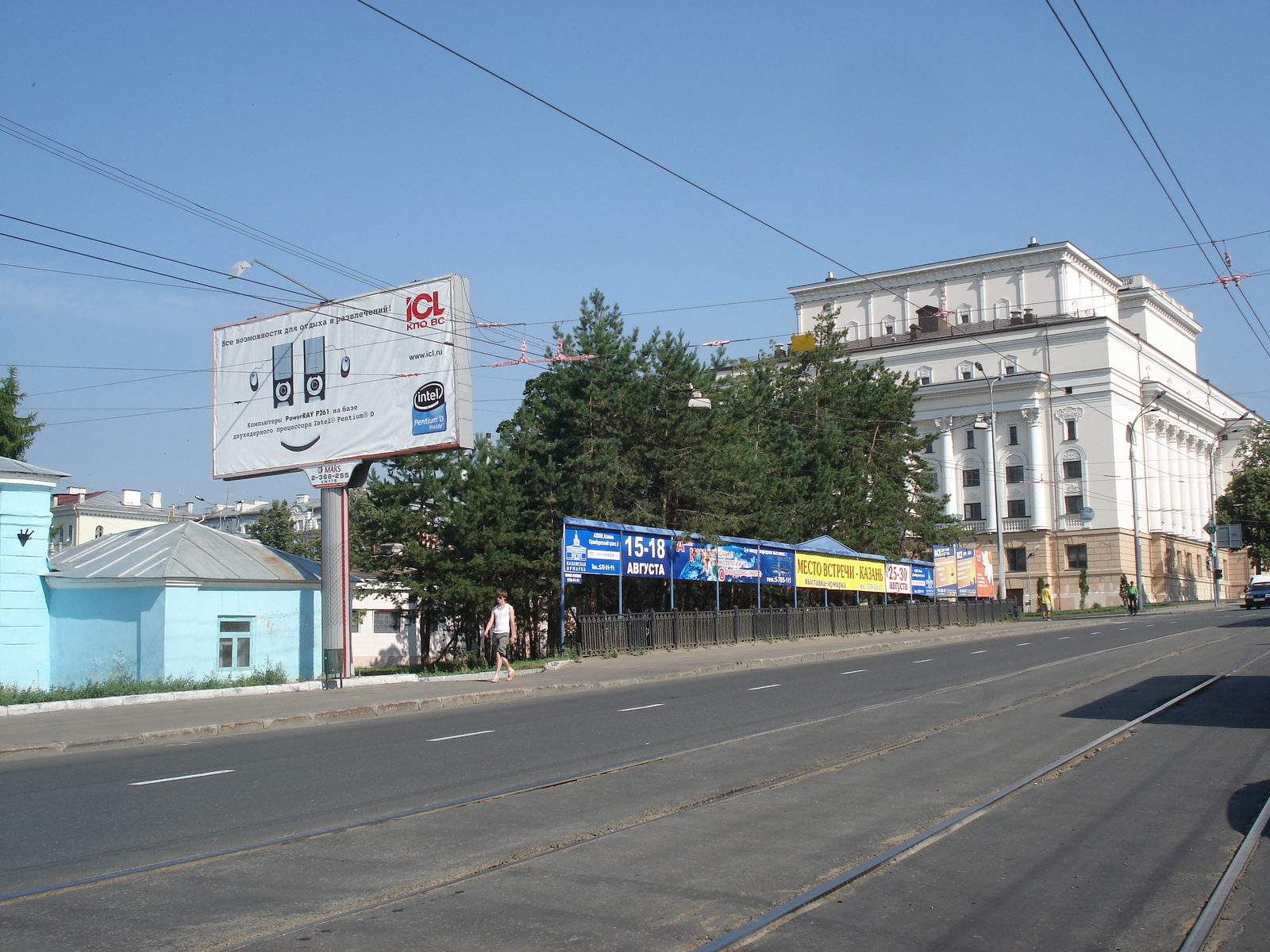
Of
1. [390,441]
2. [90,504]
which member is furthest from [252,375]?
[90,504]

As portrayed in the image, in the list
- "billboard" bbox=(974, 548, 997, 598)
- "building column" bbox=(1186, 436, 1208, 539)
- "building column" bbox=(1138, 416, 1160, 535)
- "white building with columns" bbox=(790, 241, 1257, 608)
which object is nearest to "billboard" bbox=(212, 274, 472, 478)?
"billboard" bbox=(974, 548, 997, 598)

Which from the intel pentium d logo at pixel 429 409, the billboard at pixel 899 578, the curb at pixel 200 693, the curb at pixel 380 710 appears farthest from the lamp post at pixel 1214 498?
the intel pentium d logo at pixel 429 409

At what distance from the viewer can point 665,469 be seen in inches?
1347

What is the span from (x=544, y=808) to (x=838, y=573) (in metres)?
32.9

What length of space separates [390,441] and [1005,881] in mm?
17998

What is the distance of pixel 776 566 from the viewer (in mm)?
35406

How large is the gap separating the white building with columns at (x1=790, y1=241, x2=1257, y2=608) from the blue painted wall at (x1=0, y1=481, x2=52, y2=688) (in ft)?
200

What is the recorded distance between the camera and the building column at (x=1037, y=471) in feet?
256

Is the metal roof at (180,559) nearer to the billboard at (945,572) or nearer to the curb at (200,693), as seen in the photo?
the curb at (200,693)

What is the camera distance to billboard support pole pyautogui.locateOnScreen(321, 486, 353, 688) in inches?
856

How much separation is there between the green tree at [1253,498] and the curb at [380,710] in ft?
222

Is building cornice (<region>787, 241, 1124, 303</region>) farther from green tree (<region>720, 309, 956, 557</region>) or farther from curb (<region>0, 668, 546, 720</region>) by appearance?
curb (<region>0, 668, 546, 720</region>)

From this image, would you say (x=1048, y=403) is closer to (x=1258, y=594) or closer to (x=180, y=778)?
(x=1258, y=594)

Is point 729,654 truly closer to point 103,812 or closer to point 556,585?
point 556,585
